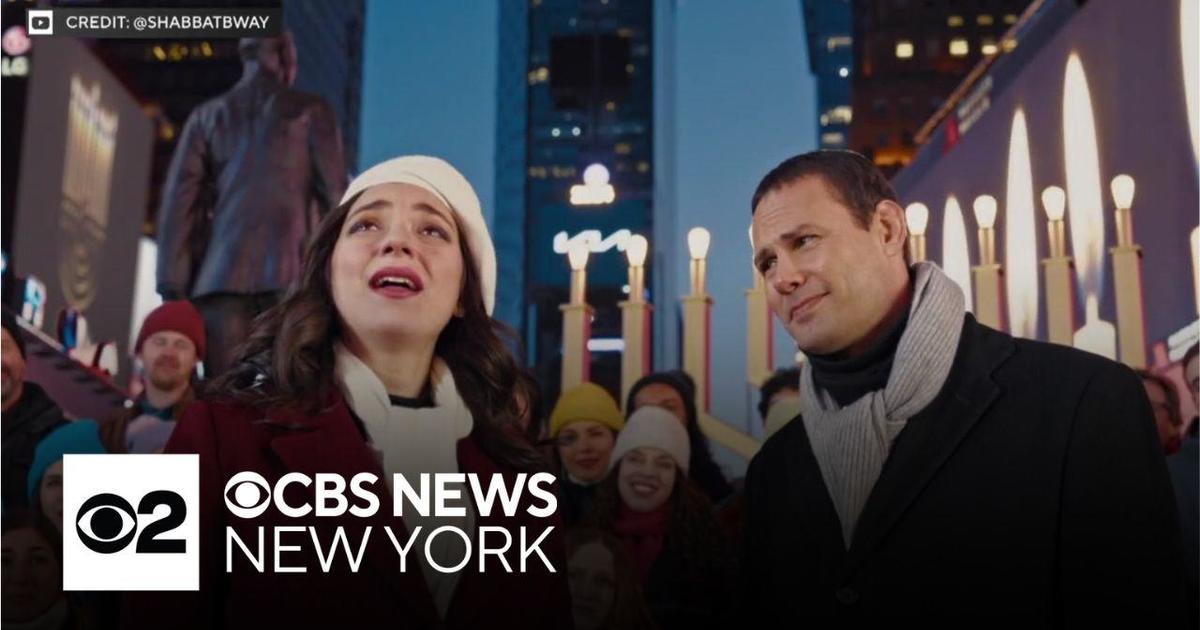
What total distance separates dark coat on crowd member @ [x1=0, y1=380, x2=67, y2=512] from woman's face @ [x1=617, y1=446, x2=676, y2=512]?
140cm

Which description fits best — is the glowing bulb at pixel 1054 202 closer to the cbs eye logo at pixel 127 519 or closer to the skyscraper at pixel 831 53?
the skyscraper at pixel 831 53

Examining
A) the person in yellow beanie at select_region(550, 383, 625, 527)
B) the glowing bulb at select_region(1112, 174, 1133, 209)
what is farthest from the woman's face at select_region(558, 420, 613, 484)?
the glowing bulb at select_region(1112, 174, 1133, 209)

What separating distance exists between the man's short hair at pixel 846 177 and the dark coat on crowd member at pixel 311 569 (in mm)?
895

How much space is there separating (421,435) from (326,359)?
0.25 metres

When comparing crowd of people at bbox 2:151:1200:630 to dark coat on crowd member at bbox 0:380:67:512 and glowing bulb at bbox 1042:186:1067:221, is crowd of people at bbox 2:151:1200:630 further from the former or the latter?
glowing bulb at bbox 1042:186:1067:221

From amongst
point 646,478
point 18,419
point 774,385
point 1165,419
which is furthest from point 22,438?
point 1165,419

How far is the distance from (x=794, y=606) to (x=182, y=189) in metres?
1.87

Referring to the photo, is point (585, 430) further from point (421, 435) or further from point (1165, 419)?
point (1165, 419)

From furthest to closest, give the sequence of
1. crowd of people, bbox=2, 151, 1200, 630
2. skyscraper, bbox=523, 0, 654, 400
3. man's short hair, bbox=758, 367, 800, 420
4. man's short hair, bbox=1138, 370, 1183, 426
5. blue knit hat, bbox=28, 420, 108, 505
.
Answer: skyscraper, bbox=523, 0, 654, 400, man's short hair, bbox=758, 367, 800, 420, blue knit hat, bbox=28, 420, 108, 505, man's short hair, bbox=1138, 370, 1183, 426, crowd of people, bbox=2, 151, 1200, 630

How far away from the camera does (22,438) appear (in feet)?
9.07

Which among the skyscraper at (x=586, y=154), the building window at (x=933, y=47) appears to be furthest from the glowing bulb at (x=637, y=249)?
the building window at (x=933, y=47)

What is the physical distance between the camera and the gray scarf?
1898 mm

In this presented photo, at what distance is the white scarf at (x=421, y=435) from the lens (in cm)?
226

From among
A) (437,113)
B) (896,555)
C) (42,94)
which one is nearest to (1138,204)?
(896,555)
